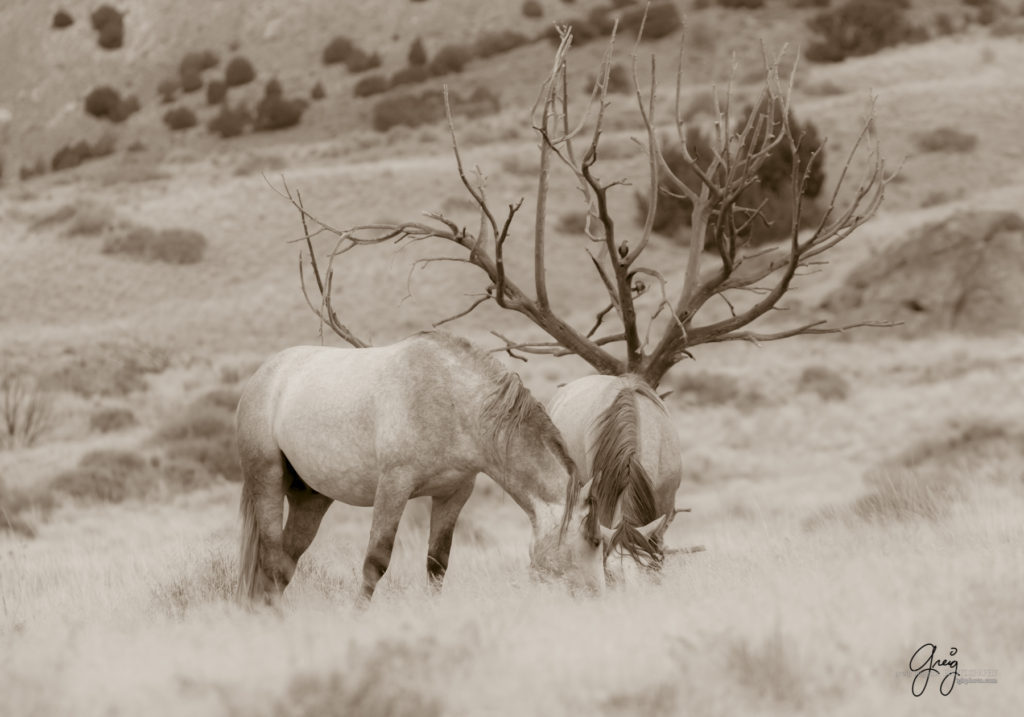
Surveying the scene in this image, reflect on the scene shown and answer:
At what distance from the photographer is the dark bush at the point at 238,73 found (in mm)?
47844

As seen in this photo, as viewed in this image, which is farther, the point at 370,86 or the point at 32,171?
the point at 370,86

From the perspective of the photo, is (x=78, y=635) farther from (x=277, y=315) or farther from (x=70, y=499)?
(x=277, y=315)

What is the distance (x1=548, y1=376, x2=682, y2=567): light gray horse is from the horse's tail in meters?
1.79

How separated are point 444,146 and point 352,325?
12.4m

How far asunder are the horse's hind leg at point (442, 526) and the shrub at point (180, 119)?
4024 cm

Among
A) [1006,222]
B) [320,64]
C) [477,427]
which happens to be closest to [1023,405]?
[1006,222]

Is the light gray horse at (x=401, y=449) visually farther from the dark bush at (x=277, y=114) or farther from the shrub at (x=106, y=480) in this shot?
the dark bush at (x=277, y=114)

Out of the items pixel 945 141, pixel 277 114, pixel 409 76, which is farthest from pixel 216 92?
pixel 945 141

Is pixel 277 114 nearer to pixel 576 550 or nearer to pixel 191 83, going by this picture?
pixel 191 83

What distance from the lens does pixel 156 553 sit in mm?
10586

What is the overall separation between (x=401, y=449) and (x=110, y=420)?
1499cm

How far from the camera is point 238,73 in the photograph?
1887 inches
